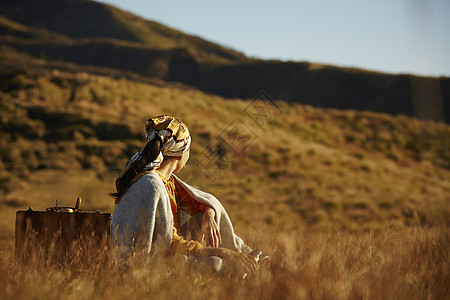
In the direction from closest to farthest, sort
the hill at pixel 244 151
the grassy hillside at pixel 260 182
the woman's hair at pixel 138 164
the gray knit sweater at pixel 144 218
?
the grassy hillside at pixel 260 182 < the gray knit sweater at pixel 144 218 < the woman's hair at pixel 138 164 < the hill at pixel 244 151

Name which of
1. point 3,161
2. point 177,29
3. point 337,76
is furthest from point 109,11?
point 3,161

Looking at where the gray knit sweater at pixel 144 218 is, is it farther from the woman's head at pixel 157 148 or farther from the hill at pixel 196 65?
the hill at pixel 196 65

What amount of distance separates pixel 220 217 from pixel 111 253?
98 centimetres

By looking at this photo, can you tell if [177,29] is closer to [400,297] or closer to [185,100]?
[185,100]

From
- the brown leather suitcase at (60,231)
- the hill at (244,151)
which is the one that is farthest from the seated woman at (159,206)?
the hill at (244,151)

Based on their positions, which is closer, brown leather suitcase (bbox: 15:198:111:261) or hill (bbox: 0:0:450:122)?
brown leather suitcase (bbox: 15:198:111:261)

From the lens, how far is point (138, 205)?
119 inches

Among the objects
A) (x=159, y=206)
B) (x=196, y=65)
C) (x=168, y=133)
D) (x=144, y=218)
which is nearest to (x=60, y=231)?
(x=144, y=218)

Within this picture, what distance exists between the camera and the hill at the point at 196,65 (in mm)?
72250

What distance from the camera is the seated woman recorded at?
303cm

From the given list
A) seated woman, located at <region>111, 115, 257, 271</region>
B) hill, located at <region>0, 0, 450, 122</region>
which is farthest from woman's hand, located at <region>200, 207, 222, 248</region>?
hill, located at <region>0, 0, 450, 122</region>

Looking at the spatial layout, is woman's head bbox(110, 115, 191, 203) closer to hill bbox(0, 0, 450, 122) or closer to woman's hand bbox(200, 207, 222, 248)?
woman's hand bbox(200, 207, 222, 248)

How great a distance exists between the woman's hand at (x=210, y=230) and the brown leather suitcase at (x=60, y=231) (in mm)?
739

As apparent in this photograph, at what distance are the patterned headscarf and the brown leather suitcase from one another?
581 millimetres
